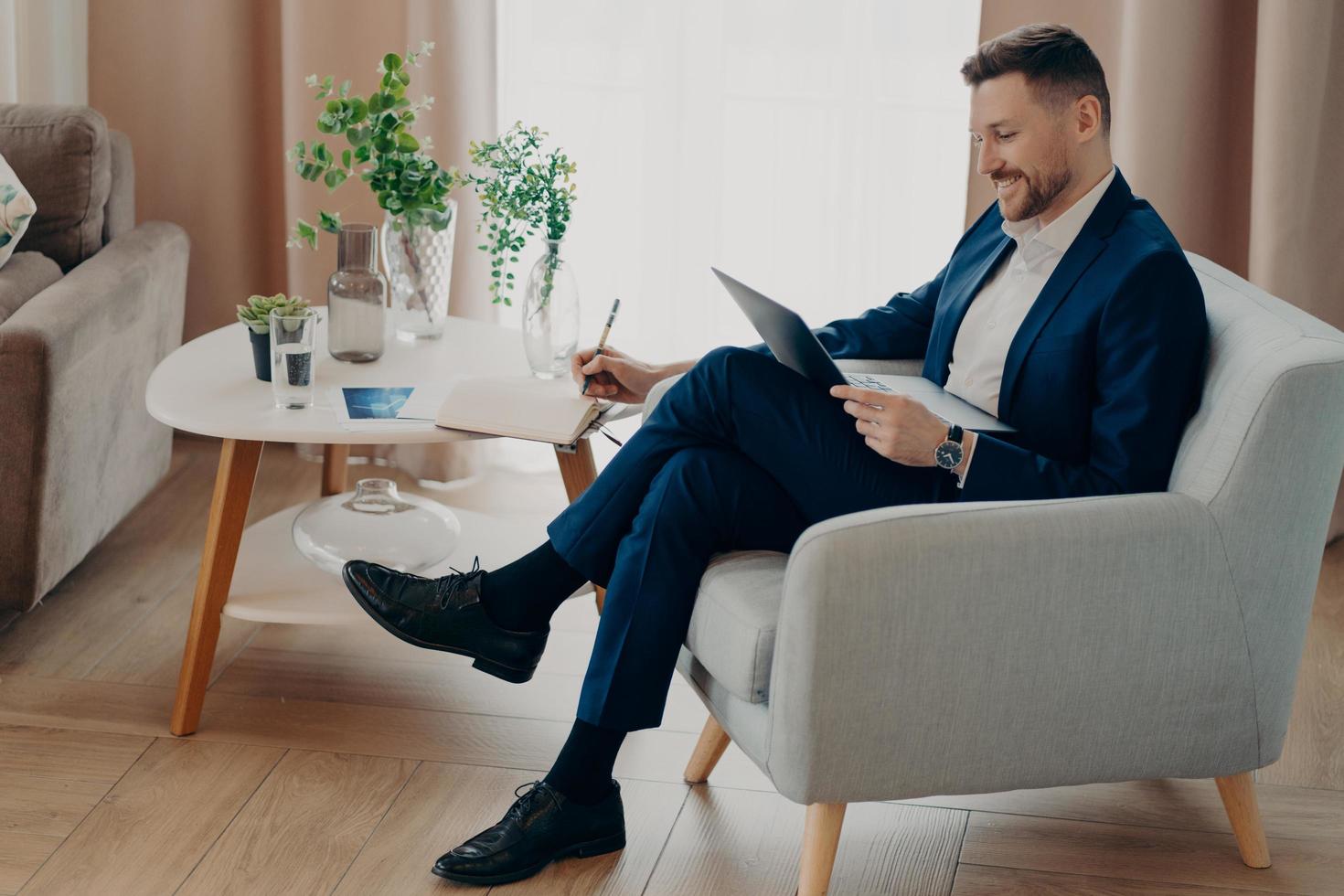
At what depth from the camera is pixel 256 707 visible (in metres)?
2.07

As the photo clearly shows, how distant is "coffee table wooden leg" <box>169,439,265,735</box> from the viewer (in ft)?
6.40

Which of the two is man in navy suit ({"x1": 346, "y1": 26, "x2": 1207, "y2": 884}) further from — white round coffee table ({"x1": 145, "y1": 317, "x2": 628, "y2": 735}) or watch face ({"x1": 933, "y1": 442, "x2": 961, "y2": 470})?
white round coffee table ({"x1": 145, "y1": 317, "x2": 628, "y2": 735})

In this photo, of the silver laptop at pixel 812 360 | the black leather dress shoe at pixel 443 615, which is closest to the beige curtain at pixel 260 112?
the black leather dress shoe at pixel 443 615

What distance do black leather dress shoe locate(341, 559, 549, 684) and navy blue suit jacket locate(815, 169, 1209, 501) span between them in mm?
623

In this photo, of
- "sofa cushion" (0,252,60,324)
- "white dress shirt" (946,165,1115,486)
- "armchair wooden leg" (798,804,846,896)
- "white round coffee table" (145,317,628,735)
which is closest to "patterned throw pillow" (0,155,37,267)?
"sofa cushion" (0,252,60,324)

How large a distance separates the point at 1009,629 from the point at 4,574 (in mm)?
1516

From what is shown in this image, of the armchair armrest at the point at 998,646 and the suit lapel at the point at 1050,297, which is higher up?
the suit lapel at the point at 1050,297

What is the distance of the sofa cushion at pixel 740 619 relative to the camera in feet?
5.04

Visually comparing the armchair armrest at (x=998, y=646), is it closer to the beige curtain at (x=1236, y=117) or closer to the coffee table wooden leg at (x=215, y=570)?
the coffee table wooden leg at (x=215, y=570)

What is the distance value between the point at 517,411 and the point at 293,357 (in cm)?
32

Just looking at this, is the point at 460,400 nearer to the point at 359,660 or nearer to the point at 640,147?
the point at 359,660

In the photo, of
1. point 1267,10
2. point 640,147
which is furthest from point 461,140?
point 1267,10

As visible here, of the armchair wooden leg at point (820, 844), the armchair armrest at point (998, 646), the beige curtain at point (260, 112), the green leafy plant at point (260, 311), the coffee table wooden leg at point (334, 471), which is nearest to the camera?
the armchair armrest at point (998, 646)

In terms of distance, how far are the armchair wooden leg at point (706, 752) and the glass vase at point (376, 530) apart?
49cm
